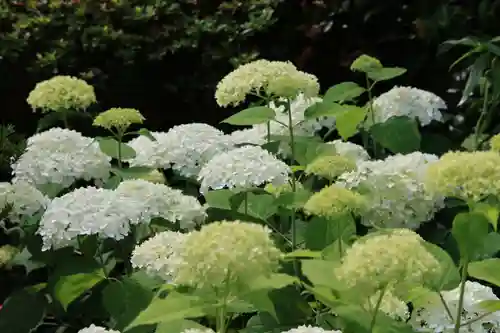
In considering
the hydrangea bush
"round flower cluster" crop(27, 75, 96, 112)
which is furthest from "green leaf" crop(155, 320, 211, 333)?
"round flower cluster" crop(27, 75, 96, 112)

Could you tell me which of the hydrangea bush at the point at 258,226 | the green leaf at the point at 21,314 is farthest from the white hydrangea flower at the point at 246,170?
the green leaf at the point at 21,314

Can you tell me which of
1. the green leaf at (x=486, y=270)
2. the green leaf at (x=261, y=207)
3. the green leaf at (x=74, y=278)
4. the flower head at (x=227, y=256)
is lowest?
the green leaf at (x=74, y=278)

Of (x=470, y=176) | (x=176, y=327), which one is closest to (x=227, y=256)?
(x=176, y=327)

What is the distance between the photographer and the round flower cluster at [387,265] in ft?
3.09

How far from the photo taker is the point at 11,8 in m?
3.78

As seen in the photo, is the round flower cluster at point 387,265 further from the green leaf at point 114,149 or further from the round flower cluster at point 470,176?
the green leaf at point 114,149

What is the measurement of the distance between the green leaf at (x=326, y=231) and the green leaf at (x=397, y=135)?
56 centimetres

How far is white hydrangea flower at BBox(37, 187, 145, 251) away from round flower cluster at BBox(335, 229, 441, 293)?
21.4 inches

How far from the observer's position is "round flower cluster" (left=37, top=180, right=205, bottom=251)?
1428mm

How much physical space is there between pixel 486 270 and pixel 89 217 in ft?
2.17

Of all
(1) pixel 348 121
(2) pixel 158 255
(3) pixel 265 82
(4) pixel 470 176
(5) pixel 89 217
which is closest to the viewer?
(4) pixel 470 176

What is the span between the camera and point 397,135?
1.91 m

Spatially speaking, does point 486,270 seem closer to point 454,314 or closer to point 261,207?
point 454,314

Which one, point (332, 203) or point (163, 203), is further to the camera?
point (163, 203)
